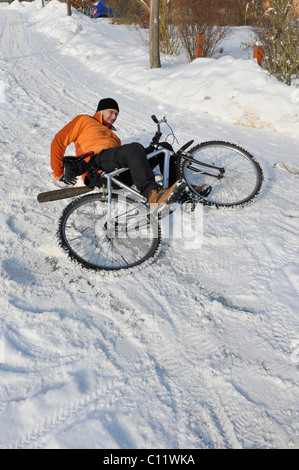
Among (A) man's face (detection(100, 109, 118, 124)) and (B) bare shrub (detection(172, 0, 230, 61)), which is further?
(B) bare shrub (detection(172, 0, 230, 61))

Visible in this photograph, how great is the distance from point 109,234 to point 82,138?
3.60 ft

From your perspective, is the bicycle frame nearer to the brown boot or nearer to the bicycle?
the bicycle

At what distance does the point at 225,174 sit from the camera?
4.12m

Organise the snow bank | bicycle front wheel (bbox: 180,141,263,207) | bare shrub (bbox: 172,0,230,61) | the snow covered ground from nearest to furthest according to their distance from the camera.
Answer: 1. the snow covered ground
2. bicycle front wheel (bbox: 180,141,263,207)
3. the snow bank
4. bare shrub (bbox: 172,0,230,61)

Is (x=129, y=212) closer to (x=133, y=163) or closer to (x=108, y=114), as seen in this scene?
(x=133, y=163)

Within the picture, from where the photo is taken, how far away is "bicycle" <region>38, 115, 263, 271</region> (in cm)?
293

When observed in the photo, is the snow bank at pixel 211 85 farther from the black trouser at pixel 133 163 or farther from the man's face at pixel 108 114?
the black trouser at pixel 133 163

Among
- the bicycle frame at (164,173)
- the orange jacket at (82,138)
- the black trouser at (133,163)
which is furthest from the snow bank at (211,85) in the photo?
the black trouser at (133,163)

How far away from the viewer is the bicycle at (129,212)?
2932 millimetres

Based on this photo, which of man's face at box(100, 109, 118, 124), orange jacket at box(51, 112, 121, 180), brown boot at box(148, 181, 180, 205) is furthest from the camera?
man's face at box(100, 109, 118, 124)

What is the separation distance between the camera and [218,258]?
3.07 m

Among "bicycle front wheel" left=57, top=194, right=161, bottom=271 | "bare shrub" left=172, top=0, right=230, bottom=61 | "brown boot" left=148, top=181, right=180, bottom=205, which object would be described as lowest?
"bicycle front wheel" left=57, top=194, right=161, bottom=271

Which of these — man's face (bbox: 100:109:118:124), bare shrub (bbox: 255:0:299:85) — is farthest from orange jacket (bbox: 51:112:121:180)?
bare shrub (bbox: 255:0:299:85)

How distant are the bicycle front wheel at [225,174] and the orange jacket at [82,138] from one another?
2.99ft
